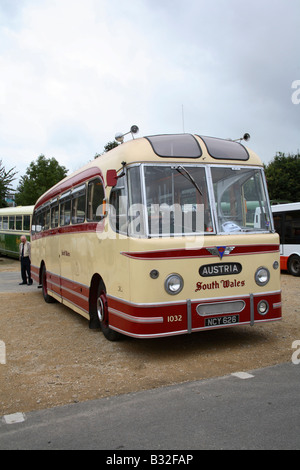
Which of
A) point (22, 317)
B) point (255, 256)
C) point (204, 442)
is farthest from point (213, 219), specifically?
point (22, 317)

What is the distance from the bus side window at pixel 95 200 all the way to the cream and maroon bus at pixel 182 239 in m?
0.07

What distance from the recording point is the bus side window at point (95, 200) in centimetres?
787

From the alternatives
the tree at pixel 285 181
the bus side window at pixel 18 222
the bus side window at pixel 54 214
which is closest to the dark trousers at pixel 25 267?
the bus side window at pixel 54 214

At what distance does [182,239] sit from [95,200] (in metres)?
2.29

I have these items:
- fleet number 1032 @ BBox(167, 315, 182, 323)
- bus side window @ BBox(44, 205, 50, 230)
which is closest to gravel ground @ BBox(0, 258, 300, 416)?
fleet number 1032 @ BBox(167, 315, 182, 323)

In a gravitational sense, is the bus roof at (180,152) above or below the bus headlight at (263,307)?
above

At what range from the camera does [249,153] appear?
24.7 feet

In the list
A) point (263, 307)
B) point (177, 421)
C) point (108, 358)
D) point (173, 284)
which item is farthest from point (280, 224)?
point (177, 421)

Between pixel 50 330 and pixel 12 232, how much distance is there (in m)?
22.8

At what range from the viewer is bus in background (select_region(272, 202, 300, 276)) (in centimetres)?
1802

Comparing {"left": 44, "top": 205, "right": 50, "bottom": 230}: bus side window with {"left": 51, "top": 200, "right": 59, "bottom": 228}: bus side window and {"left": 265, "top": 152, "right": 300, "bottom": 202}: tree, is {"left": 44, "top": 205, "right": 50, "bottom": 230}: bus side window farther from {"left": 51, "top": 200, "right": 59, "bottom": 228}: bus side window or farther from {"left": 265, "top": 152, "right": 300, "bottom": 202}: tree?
{"left": 265, "top": 152, "right": 300, "bottom": 202}: tree

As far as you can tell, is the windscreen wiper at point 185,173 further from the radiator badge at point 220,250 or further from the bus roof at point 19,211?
the bus roof at point 19,211

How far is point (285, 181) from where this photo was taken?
47.3 m

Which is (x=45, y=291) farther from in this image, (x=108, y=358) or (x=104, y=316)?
(x=108, y=358)
